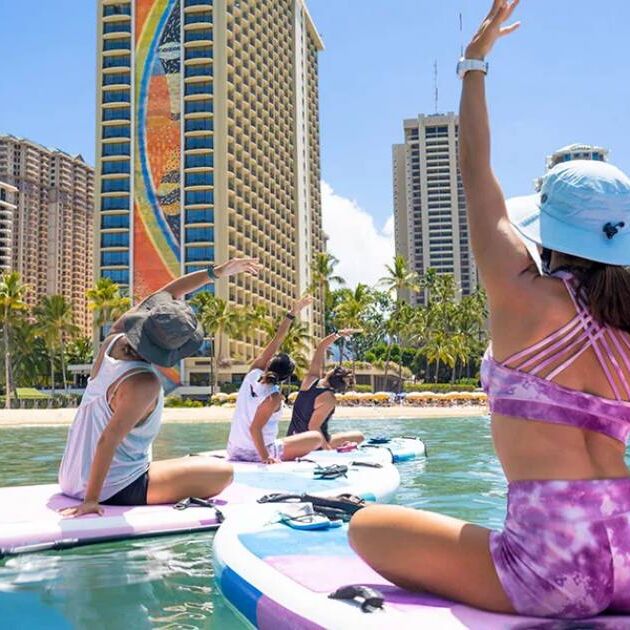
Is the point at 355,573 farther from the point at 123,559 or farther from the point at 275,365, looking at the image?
the point at 275,365

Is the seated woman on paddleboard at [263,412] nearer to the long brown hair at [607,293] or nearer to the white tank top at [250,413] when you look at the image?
the white tank top at [250,413]

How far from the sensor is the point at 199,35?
76.0 metres

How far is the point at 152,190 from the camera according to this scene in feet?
242

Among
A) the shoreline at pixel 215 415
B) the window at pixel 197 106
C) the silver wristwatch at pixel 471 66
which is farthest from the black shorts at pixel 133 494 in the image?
the window at pixel 197 106

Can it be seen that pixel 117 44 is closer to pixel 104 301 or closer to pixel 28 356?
pixel 28 356

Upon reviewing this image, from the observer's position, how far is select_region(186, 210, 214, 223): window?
7200 centimetres

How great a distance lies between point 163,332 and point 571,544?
9.28 feet

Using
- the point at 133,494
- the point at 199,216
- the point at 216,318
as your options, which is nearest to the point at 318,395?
the point at 133,494

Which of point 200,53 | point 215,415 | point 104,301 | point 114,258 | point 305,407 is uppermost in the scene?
point 200,53

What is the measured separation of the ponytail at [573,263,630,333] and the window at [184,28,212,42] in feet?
261

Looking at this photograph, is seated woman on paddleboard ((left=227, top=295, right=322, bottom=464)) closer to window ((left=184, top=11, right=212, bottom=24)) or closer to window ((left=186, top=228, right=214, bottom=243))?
window ((left=186, top=228, right=214, bottom=243))

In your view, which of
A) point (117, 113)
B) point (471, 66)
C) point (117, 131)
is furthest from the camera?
point (117, 113)

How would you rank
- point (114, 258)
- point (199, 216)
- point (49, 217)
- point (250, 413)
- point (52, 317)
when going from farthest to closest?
Result: point (49, 217) → point (114, 258) → point (199, 216) → point (52, 317) → point (250, 413)

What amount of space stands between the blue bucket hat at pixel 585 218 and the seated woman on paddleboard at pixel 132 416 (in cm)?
260
